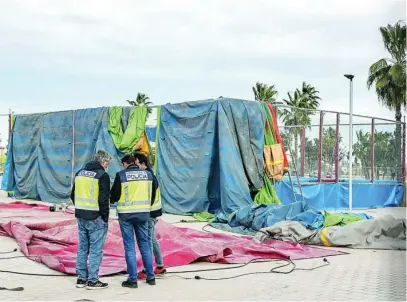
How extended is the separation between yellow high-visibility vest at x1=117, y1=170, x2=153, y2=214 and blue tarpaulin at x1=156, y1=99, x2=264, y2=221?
326 inches

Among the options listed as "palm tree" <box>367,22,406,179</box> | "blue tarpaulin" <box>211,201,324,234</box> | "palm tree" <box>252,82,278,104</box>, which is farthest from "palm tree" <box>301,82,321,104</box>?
"blue tarpaulin" <box>211,201,324,234</box>

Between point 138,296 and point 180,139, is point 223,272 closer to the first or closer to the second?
point 138,296

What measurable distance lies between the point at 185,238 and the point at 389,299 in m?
4.56

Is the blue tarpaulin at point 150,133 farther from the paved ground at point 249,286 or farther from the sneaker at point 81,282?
the sneaker at point 81,282

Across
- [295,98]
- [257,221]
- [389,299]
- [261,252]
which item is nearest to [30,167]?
[257,221]

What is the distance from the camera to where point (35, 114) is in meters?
22.6

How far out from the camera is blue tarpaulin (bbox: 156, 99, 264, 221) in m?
16.2

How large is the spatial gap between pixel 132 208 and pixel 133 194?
171mm

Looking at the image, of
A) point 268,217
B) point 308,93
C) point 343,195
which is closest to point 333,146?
point 343,195

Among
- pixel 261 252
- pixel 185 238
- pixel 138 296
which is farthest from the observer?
pixel 185 238

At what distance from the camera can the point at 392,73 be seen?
28422 millimetres

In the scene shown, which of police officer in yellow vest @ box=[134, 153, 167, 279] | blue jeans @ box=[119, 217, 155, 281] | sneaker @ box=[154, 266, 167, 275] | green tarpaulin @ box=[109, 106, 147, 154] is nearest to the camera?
blue jeans @ box=[119, 217, 155, 281]

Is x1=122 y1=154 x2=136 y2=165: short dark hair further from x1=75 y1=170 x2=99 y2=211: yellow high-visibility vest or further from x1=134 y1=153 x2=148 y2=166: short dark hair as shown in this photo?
x1=75 y1=170 x2=99 y2=211: yellow high-visibility vest

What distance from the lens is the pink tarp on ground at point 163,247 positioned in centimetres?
897
